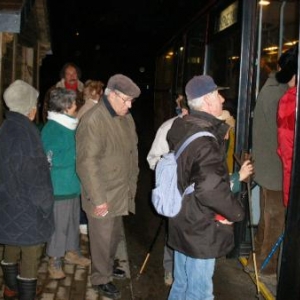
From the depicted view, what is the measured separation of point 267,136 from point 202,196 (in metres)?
1.71

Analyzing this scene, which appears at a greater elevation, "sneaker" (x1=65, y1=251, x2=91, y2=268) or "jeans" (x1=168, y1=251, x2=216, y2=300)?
"jeans" (x1=168, y1=251, x2=216, y2=300)

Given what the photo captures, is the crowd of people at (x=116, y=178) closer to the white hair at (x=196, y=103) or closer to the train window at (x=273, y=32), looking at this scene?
the white hair at (x=196, y=103)

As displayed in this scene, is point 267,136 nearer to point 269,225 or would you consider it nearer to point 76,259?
point 269,225

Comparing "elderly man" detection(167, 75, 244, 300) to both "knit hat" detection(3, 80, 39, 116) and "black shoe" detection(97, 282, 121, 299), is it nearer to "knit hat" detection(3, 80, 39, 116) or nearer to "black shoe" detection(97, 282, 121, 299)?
"black shoe" detection(97, 282, 121, 299)

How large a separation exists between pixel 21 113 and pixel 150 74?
39033mm

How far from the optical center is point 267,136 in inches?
159

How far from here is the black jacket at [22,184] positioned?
3.06 m

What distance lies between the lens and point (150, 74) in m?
41.5

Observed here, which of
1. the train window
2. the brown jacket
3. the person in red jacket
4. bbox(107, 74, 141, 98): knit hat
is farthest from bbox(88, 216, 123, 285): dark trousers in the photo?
the train window

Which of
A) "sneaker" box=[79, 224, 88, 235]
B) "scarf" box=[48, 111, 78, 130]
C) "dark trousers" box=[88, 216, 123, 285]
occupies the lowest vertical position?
"sneaker" box=[79, 224, 88, 235]

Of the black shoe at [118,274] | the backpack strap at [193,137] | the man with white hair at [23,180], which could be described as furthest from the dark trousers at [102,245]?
the backpack strap at [193,137]

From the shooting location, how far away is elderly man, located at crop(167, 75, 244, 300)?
2.60m

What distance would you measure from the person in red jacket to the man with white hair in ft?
6.66

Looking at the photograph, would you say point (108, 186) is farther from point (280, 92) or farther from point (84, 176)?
point (280, 92)
